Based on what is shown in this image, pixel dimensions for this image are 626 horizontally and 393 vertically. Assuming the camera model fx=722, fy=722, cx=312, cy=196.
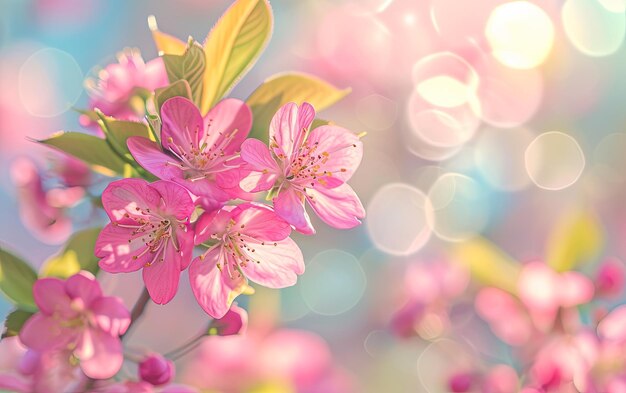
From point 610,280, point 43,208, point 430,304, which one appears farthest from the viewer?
point 430,304

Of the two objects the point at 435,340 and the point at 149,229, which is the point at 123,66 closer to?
the point at 149,229

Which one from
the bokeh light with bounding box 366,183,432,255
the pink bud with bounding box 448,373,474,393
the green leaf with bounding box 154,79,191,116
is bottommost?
the bokeh light with bounding box 366,183,432,255

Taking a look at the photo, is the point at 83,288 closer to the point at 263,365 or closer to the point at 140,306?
the point at 140,306

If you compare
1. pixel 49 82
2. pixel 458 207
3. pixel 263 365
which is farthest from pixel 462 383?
pixel 49 82

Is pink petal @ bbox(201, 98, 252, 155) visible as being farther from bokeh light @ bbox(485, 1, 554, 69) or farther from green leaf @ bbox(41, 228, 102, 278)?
bokeh light @ bbox(485, 1, 554, 69)

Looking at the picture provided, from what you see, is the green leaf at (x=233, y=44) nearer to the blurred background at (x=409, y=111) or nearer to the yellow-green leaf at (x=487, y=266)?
the yellow-green leaf at (x=487, y=266)

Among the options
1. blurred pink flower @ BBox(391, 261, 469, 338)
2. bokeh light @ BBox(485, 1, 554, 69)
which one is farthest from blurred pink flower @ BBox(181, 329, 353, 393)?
bokeh light @ BBox(485, 1, 554, 69)
